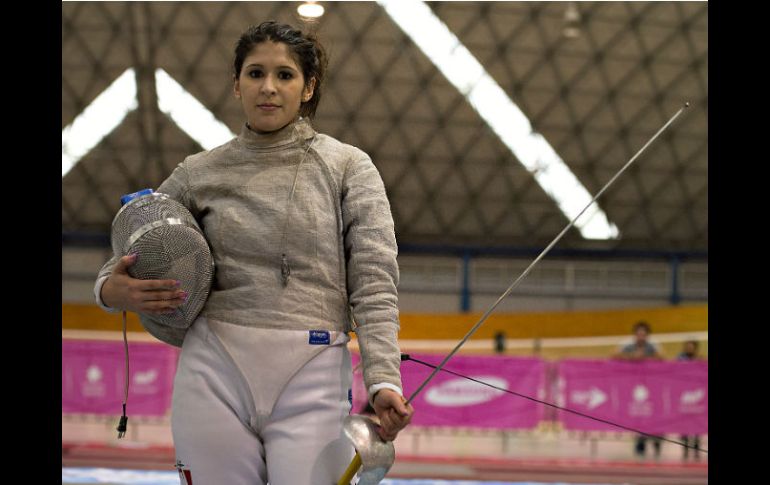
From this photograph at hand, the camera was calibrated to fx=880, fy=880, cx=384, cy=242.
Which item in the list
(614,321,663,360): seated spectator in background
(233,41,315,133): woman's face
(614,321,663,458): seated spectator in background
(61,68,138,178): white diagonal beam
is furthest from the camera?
Answer: (61,68,138,178): white diagonal beam

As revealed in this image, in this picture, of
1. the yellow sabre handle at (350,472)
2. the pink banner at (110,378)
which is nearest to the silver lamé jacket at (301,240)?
the yellow sabre handle at (350,472)

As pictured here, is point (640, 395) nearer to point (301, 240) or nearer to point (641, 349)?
point (641, 349)

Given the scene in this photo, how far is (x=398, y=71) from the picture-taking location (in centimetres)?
2114

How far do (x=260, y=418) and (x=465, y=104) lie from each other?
19575 millimetres

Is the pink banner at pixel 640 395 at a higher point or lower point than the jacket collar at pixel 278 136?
higher

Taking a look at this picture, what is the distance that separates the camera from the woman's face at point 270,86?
7.13 feet

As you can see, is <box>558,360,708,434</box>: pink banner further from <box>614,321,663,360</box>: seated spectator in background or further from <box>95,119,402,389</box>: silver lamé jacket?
<box>95,119,402,389</box>: silver lamé jacket

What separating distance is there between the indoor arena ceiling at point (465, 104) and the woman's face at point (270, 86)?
17.5 m

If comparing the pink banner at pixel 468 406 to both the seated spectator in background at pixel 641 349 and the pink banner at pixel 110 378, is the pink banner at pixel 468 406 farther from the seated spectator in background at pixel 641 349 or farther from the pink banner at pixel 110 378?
the pink banner at pixel 110 378

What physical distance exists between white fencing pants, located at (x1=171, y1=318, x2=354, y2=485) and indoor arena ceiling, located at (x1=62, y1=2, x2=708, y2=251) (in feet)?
58.6

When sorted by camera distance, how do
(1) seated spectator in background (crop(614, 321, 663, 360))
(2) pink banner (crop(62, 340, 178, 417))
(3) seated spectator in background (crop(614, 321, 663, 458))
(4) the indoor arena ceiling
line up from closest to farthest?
(2) pink banner (crop(62, 340, 178, 417)) → (3) seated spectator in background (crop(614, 321, 663, 458)) → (1) seated spectator in background (crop(614, 321, 663, 360)) → (4) the indoor arena ceiling

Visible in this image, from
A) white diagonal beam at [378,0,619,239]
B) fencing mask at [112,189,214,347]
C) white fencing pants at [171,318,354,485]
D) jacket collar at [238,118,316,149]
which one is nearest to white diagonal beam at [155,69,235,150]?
white diagonal beam at [378,0,619,239]

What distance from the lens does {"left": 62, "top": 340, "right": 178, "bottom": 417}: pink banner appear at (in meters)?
9.27
